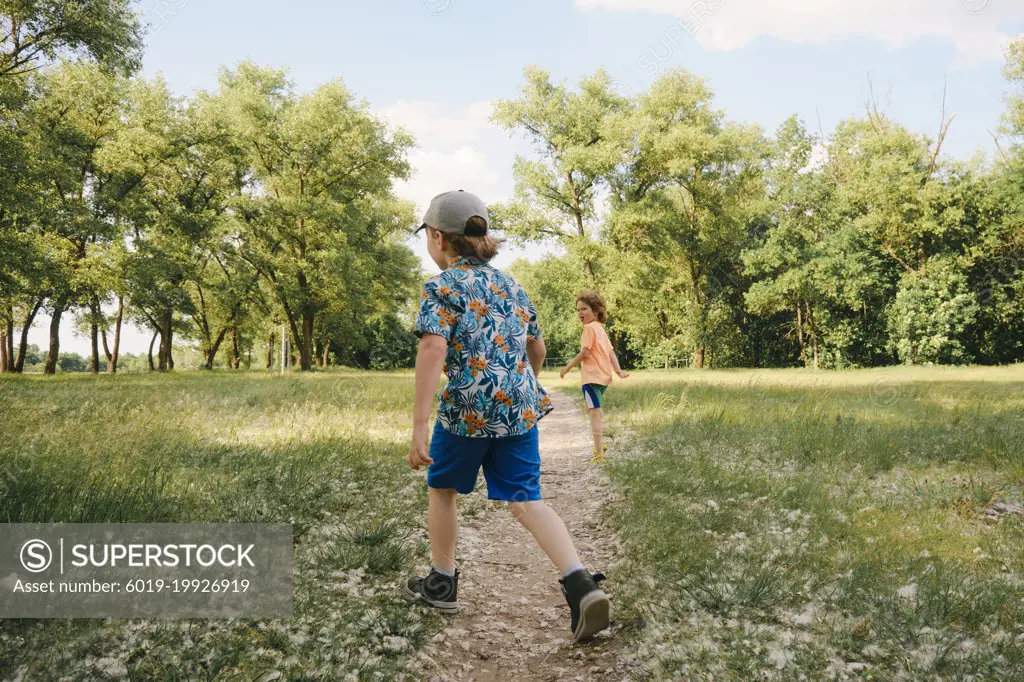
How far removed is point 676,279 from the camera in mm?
38125

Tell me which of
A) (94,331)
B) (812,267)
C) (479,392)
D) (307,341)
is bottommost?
(479,392)

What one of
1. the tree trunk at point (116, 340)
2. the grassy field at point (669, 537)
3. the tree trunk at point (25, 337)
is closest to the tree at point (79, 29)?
the grassy field at point (669, 537)

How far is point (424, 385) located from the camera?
317 cm

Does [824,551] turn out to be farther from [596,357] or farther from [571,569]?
[596,357]

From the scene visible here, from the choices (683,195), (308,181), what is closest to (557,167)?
(683,195)

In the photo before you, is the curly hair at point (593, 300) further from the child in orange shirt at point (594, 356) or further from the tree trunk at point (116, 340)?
the tree trunk at point (116, 340)

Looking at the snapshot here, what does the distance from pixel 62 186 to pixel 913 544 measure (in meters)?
36.4

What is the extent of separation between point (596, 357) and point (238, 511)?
5309 millimetres

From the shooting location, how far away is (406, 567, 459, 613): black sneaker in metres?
3.73

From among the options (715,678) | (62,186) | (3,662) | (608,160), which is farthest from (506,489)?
(62,186)

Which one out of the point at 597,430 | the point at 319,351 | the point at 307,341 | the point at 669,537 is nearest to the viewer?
the point at 669,537

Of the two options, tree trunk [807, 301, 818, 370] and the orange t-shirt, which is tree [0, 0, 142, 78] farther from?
tree trunk [807, 301, 818, 370]

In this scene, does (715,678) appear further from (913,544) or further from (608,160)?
(608,160)

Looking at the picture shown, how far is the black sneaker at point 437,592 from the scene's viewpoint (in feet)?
12.2
